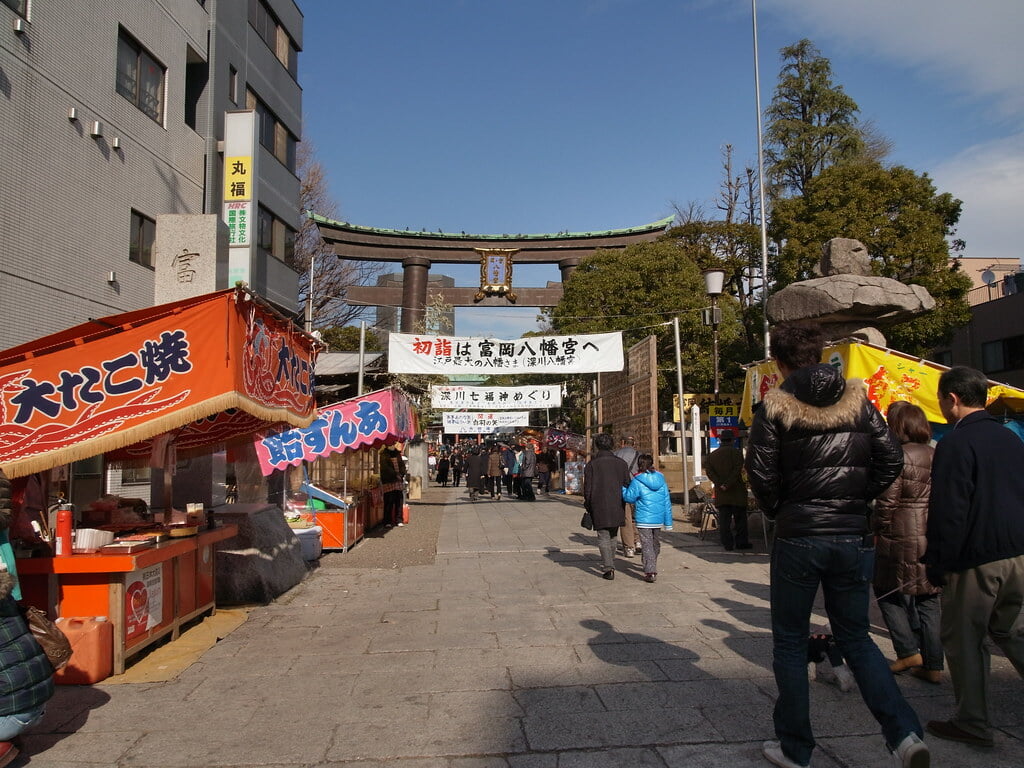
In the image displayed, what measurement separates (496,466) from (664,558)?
13687mm

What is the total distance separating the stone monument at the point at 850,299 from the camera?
28.3ft

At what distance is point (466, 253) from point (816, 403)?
24903 mm

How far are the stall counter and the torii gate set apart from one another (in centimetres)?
2137

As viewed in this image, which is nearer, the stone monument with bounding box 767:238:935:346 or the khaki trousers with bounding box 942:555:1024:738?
the khaki trousers with bounding box 942:555:1024:738

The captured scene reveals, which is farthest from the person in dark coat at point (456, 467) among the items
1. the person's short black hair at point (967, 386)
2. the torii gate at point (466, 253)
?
the person's short black hair at point (967, 386)

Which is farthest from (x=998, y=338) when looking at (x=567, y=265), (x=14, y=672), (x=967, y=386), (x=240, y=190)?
(x=14, y=672)

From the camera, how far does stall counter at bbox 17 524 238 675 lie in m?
5.11

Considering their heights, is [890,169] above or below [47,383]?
above

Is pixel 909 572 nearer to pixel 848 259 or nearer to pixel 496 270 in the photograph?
pixel 848 259

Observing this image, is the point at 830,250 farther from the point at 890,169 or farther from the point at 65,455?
the point at 890,169

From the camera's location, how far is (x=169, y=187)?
14.2m

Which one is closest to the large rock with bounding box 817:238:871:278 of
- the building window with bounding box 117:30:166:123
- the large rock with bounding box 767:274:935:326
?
the large rock with bounding box 767:274:935:326

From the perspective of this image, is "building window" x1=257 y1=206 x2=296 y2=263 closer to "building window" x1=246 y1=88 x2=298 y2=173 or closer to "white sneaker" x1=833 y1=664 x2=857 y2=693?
"building window" x1=246 y1=88 x2=298 y2=173

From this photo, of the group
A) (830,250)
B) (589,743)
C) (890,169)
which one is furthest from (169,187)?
(890,169)
